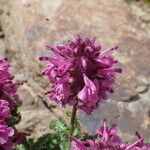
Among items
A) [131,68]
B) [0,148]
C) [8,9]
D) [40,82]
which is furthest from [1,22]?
[0,148]

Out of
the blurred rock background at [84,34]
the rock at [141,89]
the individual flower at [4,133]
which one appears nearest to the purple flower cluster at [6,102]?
the individual flower at [4,133]

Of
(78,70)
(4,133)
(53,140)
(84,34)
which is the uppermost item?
(78,70)

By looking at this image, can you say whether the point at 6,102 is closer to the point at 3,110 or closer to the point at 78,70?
the point at 3,110

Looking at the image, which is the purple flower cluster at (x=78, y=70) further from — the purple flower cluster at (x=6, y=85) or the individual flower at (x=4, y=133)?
the individual flower at (x=4, y=133)

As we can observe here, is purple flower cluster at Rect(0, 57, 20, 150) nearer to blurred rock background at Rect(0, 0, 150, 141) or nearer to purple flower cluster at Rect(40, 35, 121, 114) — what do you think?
purple flower cluster at Rect(40, 35, 121, 114)

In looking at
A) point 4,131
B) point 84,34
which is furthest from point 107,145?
point 84,34

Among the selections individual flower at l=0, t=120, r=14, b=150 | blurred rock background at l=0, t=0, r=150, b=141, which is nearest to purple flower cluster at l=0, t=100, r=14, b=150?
individual flower at l=0, t=120, r=14, b=150
